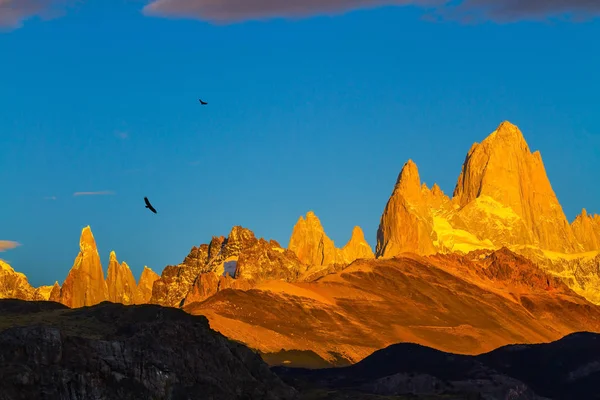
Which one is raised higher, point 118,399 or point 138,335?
point 138,335

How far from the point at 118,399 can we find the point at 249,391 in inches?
1168

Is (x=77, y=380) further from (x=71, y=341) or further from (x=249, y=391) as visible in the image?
(x=249, y=391)

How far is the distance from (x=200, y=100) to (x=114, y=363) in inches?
2556

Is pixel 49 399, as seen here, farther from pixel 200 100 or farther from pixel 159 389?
pixel 200 100

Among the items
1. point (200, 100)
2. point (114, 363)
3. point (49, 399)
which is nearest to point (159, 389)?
point (114, 363)

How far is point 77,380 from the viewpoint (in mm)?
173125

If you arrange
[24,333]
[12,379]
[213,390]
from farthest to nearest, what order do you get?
[213,390] < [24,333] < [12,379]

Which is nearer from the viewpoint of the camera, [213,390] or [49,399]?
[49,399]

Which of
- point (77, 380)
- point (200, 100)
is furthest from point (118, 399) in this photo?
point (200, 100)

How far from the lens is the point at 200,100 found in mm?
127875

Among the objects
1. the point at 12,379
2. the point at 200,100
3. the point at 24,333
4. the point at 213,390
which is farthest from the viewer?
the point at 213,390

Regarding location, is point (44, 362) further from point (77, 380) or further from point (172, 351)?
point (172, 351)

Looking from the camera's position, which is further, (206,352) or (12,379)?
(206,352)

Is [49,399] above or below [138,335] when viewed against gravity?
below
